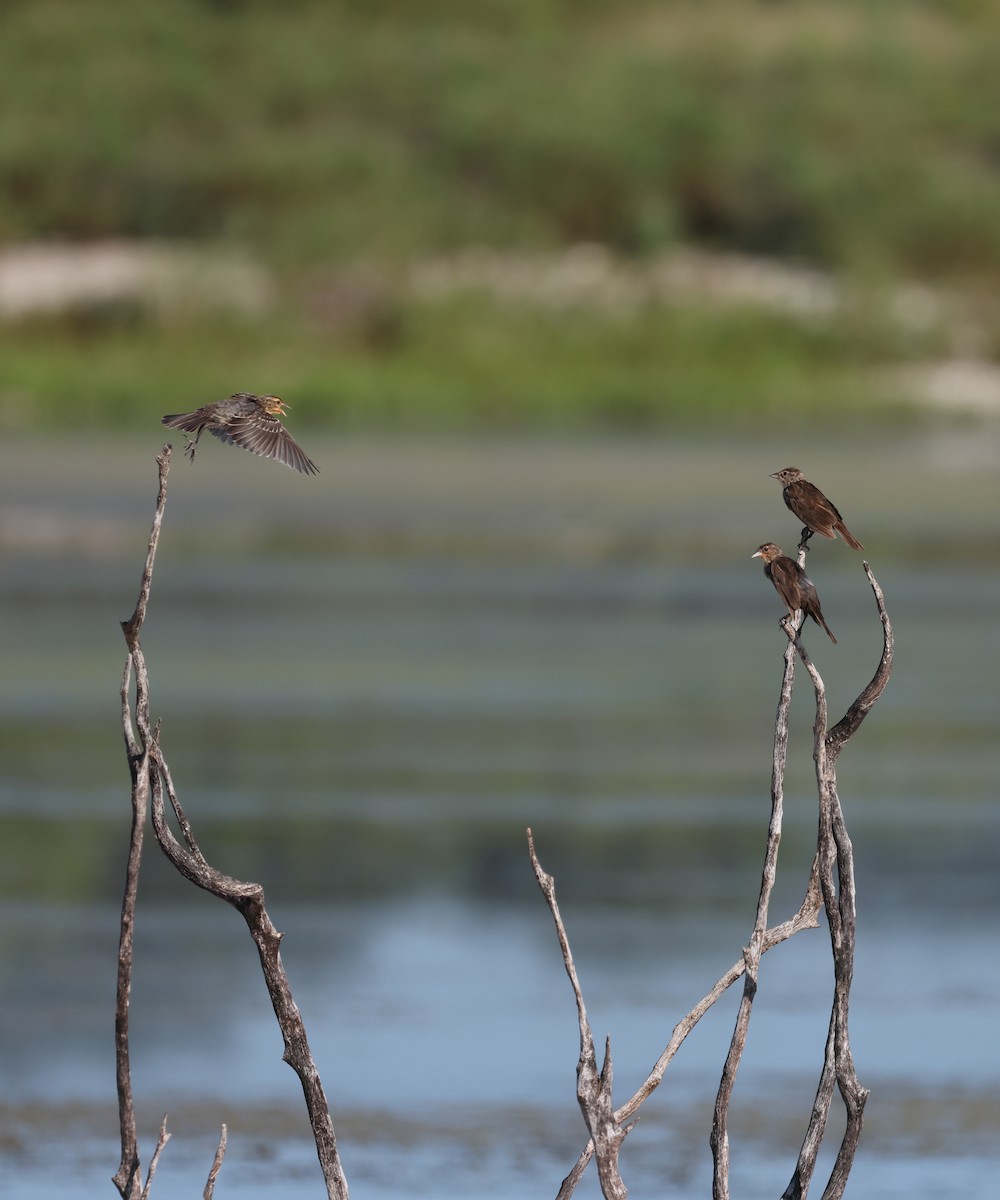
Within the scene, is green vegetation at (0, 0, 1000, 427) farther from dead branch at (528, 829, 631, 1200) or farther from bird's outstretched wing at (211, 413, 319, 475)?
dead branch at (528, 829, 631, 1200)

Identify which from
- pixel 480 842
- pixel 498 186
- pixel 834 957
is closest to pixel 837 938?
pixel 834 957

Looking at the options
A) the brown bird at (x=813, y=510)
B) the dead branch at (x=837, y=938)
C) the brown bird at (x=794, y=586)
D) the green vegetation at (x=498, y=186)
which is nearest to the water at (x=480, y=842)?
the dead branch at (x=837, y=938)

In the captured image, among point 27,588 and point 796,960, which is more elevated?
point 27,588

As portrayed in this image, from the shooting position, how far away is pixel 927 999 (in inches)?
259

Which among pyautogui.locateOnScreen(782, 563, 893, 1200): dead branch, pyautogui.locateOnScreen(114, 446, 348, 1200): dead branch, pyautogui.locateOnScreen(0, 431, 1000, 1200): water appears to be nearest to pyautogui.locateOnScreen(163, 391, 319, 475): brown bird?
pyautogui.locateOnScreen(114, 446, 348, 1200): dead branch

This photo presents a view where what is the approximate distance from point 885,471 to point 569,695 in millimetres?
9561

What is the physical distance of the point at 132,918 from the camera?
4547mm

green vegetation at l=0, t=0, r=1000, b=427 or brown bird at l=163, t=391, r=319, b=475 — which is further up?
green vegetation at l=0, t=0, r=1000, b=427

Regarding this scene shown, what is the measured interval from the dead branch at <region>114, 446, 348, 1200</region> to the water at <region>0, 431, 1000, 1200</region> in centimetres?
71

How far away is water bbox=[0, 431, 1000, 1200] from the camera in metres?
5.70

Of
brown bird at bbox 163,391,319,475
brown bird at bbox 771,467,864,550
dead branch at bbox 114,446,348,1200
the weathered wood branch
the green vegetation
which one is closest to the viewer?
dead branch at bbox 114,446,348,1200

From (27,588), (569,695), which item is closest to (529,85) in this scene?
(27,588)

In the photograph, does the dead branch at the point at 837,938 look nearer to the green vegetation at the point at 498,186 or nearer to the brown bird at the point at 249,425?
the brown bird at the point at 249,425

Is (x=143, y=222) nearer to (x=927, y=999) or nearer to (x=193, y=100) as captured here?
(x=193, y=100)
